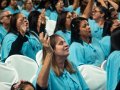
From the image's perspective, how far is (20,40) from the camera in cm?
459

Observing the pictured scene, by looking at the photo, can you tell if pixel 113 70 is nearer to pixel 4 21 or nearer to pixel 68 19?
pixel 68 19

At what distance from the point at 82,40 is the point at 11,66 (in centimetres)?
93

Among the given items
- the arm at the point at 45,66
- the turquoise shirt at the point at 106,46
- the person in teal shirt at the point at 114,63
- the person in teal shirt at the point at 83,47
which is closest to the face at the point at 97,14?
the turquoise shirt at the point at 106,46

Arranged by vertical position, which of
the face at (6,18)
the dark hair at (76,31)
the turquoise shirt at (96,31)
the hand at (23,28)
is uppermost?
the dark hair at (76,31)

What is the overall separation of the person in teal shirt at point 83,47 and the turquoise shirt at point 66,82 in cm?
68

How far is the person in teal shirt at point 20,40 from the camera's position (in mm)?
4571

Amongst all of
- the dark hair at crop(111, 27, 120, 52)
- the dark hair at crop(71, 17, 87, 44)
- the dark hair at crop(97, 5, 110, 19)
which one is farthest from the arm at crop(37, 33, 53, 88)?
the dark hair at crop(97, 5, 110, 19)

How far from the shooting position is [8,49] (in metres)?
4.64

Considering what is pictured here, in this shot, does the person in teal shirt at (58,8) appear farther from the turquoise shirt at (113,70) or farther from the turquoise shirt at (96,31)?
the turquoise shirt at (113,70)

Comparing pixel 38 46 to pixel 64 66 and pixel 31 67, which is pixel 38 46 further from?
pixel 64 66

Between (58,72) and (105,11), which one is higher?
(58,72)

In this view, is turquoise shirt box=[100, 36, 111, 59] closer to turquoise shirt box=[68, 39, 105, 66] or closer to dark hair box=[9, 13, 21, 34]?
turquoise shirt box=[68, 39, 105, 66]

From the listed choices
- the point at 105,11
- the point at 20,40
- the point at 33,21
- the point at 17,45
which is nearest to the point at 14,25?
the point at 20,40

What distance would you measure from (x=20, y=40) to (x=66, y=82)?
1.61 meters
